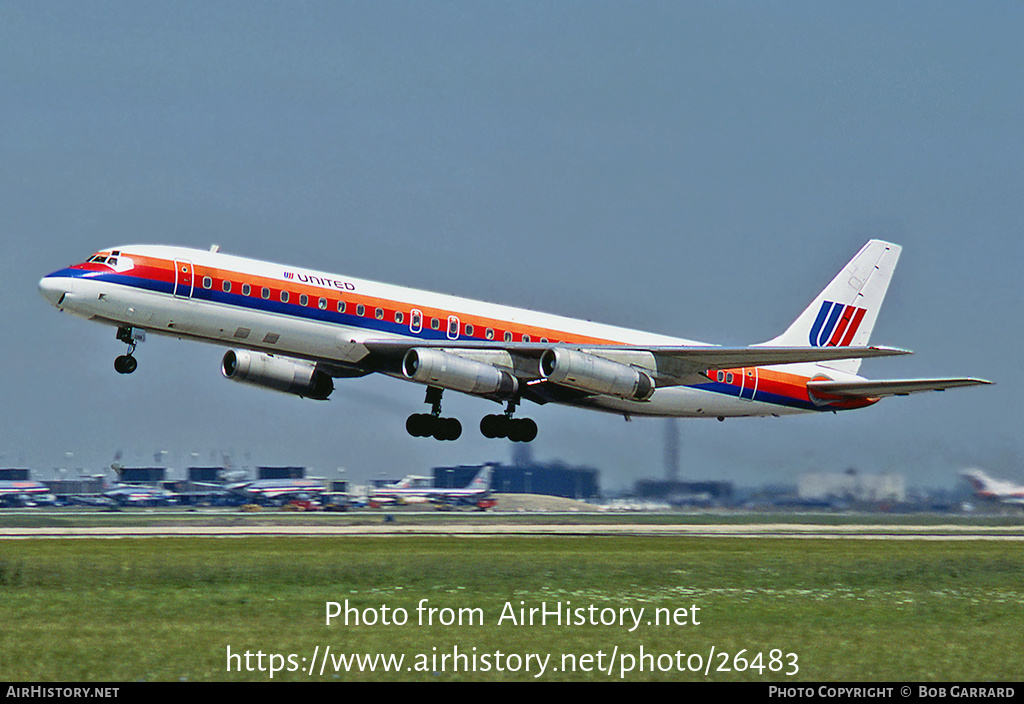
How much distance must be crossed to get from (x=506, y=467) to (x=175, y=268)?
74832 mm

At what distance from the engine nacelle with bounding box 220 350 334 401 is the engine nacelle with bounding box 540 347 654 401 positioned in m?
8.38

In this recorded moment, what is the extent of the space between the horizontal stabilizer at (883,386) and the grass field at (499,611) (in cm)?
895

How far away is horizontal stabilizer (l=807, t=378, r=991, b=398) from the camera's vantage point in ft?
154

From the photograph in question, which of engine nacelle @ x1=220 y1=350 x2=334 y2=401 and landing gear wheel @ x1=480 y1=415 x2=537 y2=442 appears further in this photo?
landing gear wheel @ x1=480 y1=415 x2=537 y2=442

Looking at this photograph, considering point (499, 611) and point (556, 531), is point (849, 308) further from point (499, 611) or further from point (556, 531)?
point (499, 611)

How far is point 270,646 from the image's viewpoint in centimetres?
2022

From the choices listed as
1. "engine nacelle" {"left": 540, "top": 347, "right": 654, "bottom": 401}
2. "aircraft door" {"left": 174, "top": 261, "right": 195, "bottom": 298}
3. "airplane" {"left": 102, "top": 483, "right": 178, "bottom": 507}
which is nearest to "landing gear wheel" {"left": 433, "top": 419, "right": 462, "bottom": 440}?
"engine nacelle" {"left": 540, "top": 347, "right": 654, "bottom": 401}

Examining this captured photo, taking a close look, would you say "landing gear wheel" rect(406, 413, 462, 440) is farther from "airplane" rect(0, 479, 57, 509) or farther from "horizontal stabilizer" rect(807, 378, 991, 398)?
"airplane" rect(0, 479, 57, 509)

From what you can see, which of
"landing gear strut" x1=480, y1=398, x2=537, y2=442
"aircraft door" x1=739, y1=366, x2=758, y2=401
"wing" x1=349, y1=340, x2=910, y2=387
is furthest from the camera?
"aircraft door" x1=739, y1=366, x2=758, y2=401

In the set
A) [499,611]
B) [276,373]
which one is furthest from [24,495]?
[499,611]

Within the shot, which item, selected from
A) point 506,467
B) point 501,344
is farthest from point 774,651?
point 506,467

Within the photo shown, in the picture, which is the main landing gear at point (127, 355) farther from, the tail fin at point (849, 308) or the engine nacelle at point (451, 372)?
the tail fin at point (849, 308)

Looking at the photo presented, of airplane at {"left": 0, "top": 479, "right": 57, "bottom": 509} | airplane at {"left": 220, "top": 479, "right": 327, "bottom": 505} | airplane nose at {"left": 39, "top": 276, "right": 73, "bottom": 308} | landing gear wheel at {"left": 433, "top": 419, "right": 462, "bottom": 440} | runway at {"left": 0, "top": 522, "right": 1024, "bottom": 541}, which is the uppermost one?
airplane nose at {"left": 39, "top": 276, "right": 73, "bottom": 308}

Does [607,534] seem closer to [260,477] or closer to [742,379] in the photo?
[742,379]
